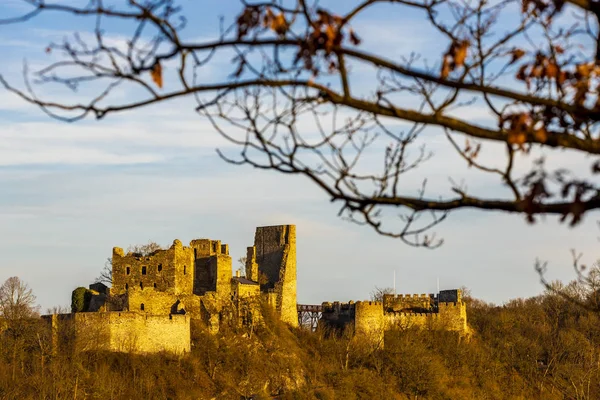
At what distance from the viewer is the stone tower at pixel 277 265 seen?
53.5 metres

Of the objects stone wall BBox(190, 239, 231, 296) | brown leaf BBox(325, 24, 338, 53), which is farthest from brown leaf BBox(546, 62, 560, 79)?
stone wall BBox(190, 239, 231, 296)

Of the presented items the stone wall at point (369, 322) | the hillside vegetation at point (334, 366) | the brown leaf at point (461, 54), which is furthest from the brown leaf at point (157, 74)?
the stone wall at point (369, 322)

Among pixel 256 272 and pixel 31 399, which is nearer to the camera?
pixel 31 399

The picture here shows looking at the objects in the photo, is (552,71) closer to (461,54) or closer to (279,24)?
(461,54)

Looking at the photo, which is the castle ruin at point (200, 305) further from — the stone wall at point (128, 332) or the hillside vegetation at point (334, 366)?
the hillside vegetation at point (334, 366)

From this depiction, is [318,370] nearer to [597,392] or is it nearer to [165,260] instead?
[165,260]

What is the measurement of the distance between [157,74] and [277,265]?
155ft

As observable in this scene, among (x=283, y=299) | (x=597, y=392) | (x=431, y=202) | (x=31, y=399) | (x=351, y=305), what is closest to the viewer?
(x=431, y=202)

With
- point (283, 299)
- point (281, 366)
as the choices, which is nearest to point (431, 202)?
point (281, 366)

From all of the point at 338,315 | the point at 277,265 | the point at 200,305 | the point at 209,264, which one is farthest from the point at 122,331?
the point at 338,315

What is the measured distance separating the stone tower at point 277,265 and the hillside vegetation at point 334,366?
1.50 metres

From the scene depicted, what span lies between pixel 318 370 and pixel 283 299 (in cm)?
450

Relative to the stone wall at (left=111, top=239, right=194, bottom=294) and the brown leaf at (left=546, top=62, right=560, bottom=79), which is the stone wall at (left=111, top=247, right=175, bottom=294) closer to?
the stone wall at (left=111, top=239, right=194, bottom=294)

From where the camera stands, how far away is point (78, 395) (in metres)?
41.9
